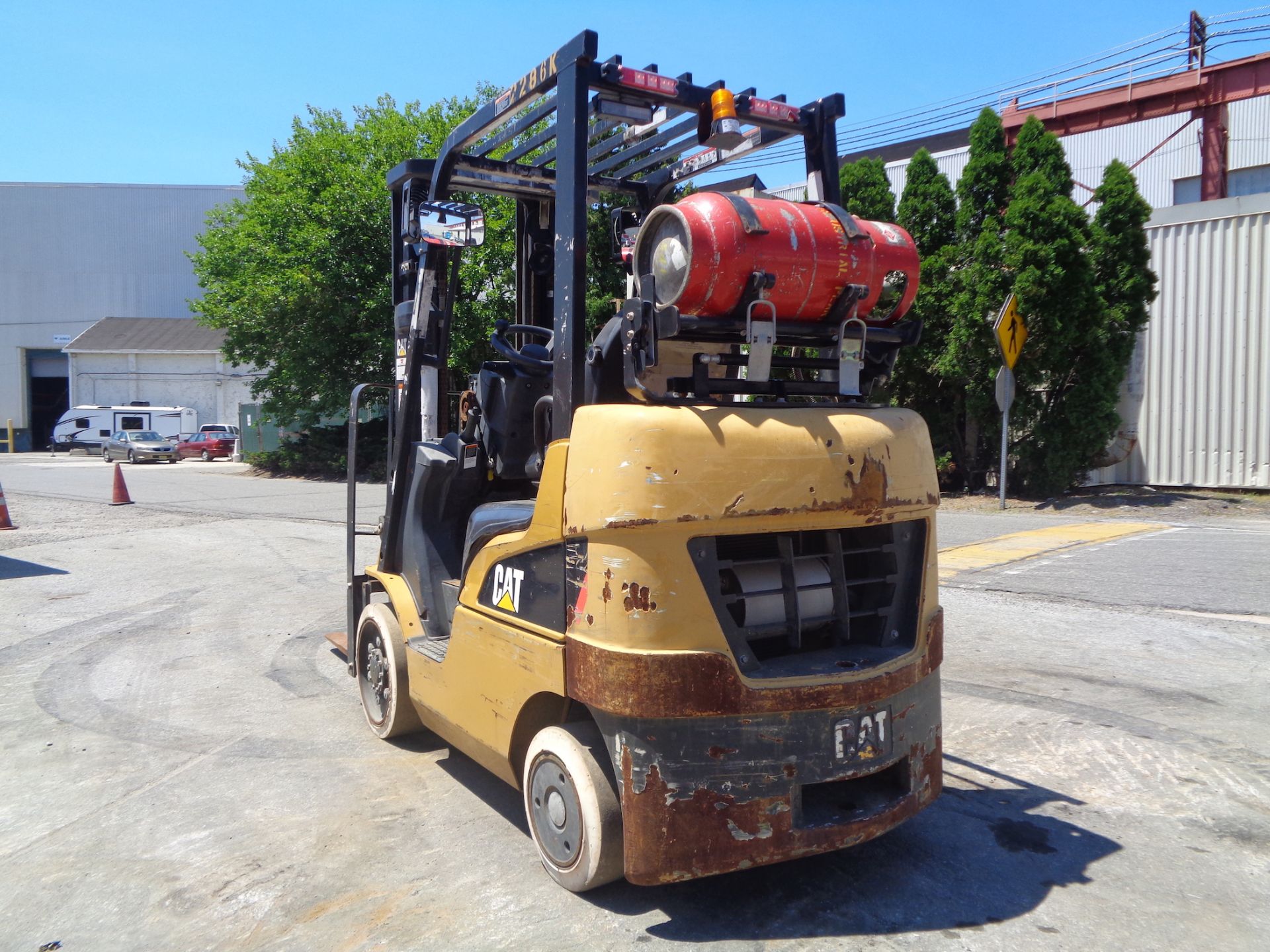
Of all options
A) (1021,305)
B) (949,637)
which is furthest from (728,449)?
(1021,305)

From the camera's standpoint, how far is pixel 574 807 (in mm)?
3312

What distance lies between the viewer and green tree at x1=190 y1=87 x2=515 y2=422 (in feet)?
83.4

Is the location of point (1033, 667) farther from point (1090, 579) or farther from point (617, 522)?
point (617, 522)

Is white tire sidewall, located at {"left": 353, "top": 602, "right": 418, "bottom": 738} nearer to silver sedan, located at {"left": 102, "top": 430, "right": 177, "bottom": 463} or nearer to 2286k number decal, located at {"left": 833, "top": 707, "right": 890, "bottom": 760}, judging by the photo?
2286k number decal, located at {"left": 833, "top": 707, "right": 890, "bottom": 760}

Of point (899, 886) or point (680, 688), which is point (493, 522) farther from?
point (899, 886)

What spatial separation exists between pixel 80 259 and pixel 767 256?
206 feet

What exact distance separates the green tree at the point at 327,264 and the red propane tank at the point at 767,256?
824 inches

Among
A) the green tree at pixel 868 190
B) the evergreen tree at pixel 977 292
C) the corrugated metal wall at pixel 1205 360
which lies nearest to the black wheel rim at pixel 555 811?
the evergreen tree at pixel 977 292

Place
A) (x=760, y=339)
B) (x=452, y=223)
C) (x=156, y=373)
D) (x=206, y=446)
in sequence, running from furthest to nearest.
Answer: (x=156, y=373)
(x=206, y=446)
(x=452, y=223)
(x=760, y=339)

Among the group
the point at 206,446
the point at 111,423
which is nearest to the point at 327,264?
the point at 206,446

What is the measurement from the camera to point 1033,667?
6.60m

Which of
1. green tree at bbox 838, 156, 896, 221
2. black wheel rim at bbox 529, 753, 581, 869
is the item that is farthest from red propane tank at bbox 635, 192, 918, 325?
green tree at bbox 838, 156, 896, 221

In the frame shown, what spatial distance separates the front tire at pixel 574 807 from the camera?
3.20 metres

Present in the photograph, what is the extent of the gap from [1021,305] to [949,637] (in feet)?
35.2
